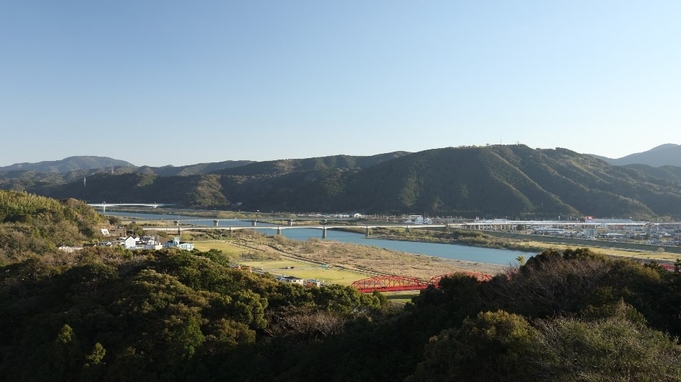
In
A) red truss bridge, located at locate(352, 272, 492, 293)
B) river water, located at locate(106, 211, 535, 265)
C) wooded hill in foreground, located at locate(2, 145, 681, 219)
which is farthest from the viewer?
wooded hill in foreground, located at locate(2, 145, 681, 219)

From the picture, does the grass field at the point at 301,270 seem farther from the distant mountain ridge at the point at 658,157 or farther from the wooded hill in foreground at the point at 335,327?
the distant mountain ridge at the point at 658,157

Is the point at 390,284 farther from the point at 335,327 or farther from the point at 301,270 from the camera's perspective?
the point at 335,327

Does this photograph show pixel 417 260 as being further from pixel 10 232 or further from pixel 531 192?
pixel 531 192

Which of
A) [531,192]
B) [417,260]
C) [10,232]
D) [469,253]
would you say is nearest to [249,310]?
[10,232]

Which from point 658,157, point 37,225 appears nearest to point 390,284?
point 37,225

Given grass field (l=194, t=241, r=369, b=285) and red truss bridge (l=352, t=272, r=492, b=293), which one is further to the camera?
grass field (l=194, t=241, r=369, b=285)

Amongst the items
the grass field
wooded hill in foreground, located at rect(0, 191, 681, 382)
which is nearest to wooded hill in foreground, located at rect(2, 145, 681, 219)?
the grass field

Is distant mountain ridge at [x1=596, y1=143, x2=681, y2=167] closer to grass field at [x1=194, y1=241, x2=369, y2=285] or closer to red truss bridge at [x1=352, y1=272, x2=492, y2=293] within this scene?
grass field at [x1=194, y1=241, x2=369, y2=285]

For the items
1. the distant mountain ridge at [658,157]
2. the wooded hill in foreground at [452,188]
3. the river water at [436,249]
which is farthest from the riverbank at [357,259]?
the distant mountain ridge at [658,157]
